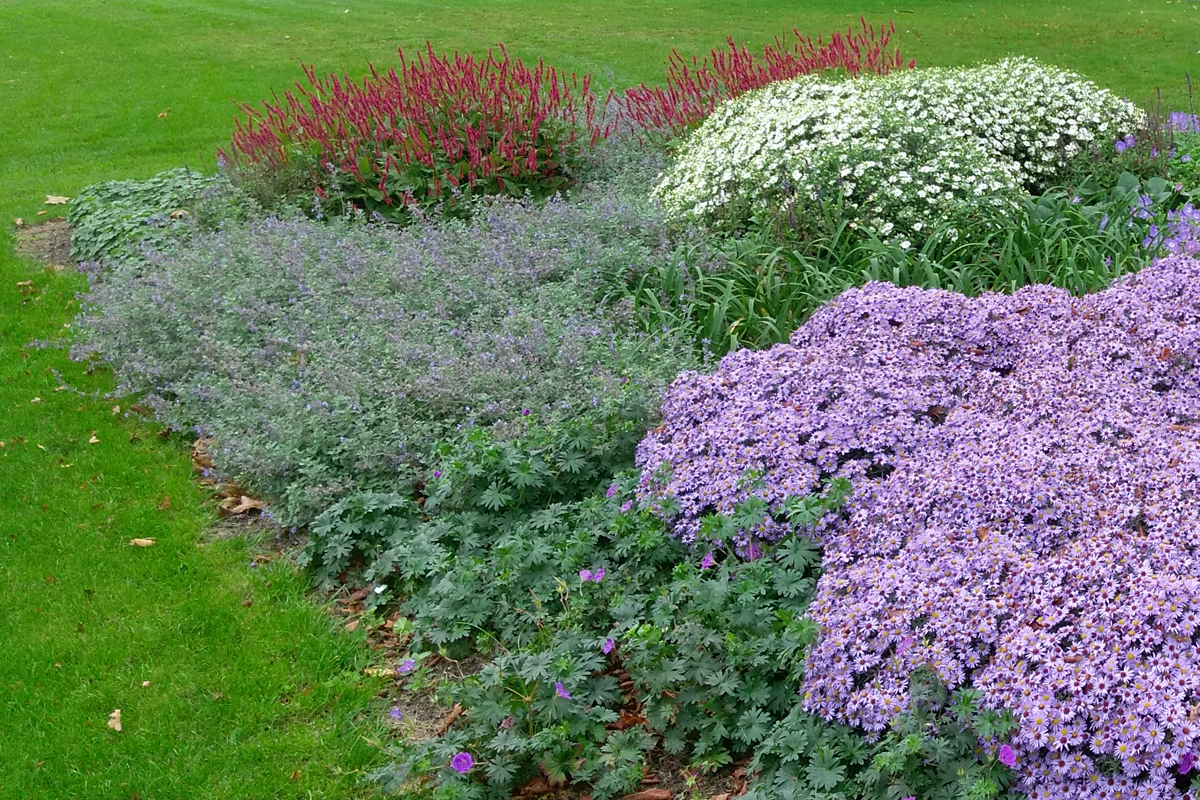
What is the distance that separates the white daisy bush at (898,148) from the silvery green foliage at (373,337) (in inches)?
26.3

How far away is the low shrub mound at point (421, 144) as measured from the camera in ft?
25.1

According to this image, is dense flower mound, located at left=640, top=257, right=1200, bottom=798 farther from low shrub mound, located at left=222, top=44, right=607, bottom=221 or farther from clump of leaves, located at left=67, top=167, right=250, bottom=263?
clump of leaves, located at left=67, top=167, right=250, bottom=263

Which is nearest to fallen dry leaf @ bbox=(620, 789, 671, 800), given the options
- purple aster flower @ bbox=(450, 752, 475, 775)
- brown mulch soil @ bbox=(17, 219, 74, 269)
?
purple aster flower @ bbox=(450, 752, 475, 775)

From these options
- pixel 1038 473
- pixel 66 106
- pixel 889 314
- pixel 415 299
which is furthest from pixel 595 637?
pixel 66 106

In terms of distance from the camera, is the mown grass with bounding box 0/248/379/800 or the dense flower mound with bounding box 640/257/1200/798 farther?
the mown grass with bounding box 0/248/379/800

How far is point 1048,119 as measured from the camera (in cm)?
692

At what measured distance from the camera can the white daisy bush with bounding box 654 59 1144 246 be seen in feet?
19.2

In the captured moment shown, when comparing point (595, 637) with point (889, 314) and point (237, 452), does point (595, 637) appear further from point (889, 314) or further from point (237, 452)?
point (237, 452)

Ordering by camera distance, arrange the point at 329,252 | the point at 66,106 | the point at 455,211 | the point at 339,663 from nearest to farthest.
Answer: the point at 339,663 < the point at 329,252 < the point at 455,211 < the point at 66,106

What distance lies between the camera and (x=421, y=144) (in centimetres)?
777

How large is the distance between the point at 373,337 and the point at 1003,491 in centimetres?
A: 321

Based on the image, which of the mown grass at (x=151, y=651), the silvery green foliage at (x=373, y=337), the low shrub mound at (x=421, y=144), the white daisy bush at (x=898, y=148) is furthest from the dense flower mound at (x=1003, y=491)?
the low shrub mound at (x=421, y=144)

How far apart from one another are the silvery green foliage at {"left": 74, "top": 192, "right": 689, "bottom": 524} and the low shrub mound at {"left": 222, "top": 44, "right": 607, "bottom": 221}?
64 centimetres

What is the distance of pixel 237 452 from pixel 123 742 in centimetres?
147
